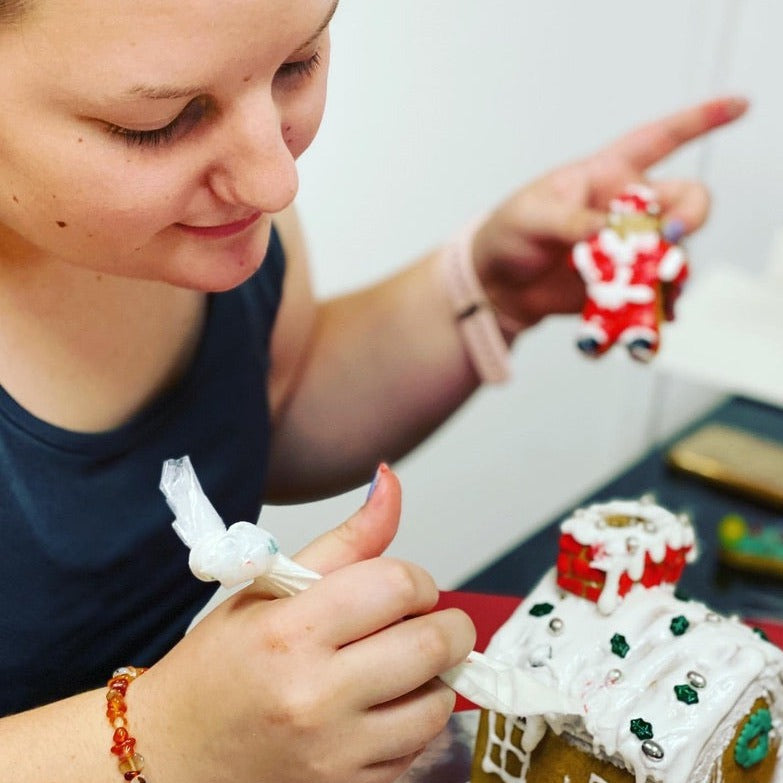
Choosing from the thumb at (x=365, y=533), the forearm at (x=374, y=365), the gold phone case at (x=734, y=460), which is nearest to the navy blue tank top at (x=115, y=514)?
the forearm at (x=374, y=365)

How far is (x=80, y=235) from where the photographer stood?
0.49m

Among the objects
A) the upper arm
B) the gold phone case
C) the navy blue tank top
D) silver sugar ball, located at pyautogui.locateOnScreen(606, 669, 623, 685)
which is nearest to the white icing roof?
silver sugar ball, located at pyautogui.locateOnScreen(606, 669, 623, 685)

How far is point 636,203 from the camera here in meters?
0.75

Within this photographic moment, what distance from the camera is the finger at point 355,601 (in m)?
0.45

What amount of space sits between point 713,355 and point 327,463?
2.00ft

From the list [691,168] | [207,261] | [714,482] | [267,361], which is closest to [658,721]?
[207,261]

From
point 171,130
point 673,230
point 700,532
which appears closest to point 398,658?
point 171,130

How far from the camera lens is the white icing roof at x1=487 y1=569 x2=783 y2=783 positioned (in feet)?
1.70

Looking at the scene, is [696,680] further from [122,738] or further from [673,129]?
[673,129]

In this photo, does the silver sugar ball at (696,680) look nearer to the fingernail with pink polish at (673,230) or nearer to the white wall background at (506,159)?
the white wall background at (506,159)

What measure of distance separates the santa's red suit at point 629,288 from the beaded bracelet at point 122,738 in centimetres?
38

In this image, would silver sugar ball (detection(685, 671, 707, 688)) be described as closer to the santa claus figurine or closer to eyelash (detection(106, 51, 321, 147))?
the santa claus figurine

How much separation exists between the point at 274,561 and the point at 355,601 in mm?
39

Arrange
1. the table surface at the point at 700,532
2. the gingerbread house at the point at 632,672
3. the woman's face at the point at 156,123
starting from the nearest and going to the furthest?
the woman's face at the point at 156,123 < the gingerbread house at the point at 632,672 < the table surface at the point at 700,532
